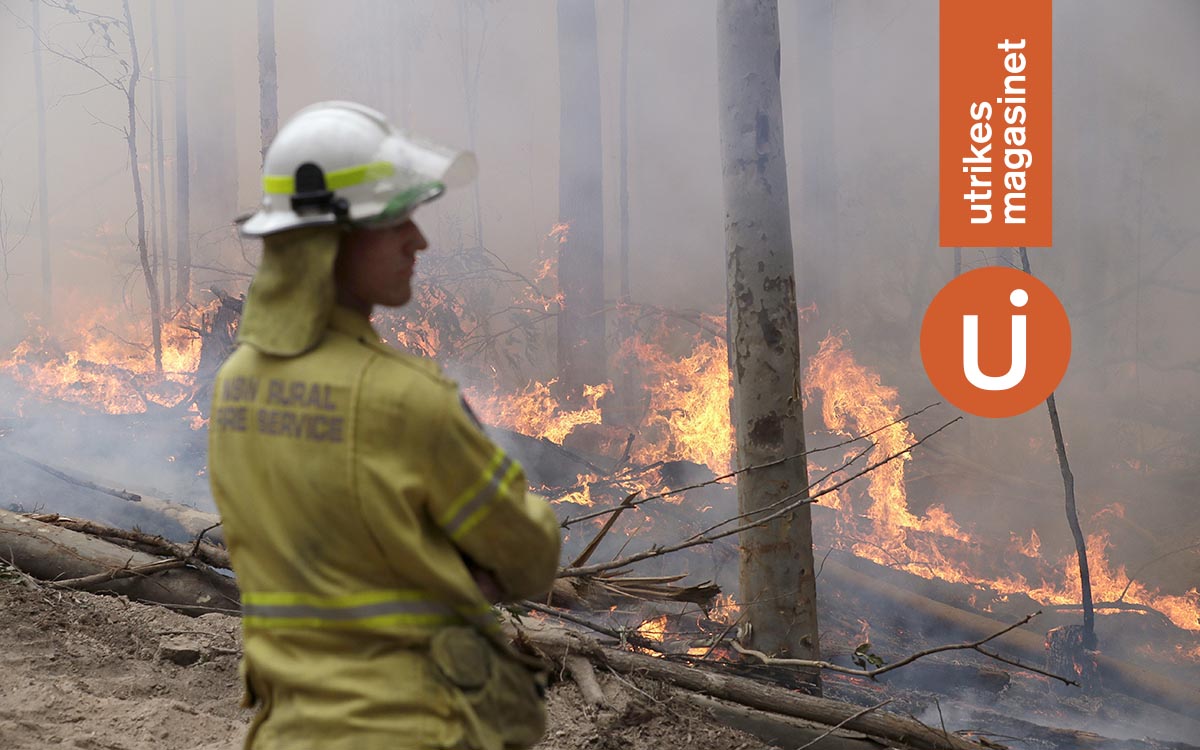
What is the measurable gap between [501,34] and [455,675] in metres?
20.3

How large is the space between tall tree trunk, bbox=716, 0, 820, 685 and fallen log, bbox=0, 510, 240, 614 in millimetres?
2961

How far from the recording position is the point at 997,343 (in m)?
10.9

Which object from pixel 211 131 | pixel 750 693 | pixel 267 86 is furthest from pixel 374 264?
pixel 211 131

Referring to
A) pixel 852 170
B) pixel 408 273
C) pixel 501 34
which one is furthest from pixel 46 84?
pixel 408 273

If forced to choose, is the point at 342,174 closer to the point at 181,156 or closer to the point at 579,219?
the point at 579,219

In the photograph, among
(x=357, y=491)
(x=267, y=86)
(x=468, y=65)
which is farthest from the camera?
(x=468, y=65)

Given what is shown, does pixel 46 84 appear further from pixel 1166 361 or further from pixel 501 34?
pixel 1166 361

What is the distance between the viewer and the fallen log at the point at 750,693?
13.0ft

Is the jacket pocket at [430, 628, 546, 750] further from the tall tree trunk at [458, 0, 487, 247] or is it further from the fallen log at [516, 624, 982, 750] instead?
the tall tree trunk at [458, 0, 487, 247]

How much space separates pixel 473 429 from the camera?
1.64 metres

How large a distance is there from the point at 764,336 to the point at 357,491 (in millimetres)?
3914

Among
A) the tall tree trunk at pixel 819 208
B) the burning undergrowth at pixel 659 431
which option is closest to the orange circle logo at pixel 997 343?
the burning undergrowth at pixel 659 431

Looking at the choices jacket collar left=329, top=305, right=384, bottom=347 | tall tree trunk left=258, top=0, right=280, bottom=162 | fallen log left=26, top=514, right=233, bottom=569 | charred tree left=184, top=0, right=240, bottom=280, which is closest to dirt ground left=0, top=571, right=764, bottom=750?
fallen log left=26, top=514, right=233, bottom=569

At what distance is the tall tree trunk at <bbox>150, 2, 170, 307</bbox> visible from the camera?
18188 millimetres
